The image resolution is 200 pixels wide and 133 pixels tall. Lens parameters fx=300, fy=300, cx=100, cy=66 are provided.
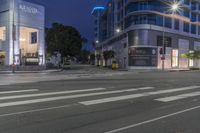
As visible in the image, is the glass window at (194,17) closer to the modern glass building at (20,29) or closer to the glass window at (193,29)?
the glass window at (193,29)

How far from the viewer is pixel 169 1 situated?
2842 inches

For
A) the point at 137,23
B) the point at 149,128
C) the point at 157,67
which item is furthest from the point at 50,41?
the point at 149,128

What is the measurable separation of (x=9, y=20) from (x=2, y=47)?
528 centimetres

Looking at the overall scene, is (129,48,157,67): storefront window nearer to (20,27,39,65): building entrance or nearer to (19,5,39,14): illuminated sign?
(20,27,39,65): building entrance

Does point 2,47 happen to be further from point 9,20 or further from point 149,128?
point 149,128

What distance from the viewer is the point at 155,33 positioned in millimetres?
68375

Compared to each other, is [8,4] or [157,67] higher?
[8,4]

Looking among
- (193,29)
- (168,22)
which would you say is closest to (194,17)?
(193,29)

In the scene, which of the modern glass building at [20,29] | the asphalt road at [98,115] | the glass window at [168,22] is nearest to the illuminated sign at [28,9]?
the modern glass building at [20,29]

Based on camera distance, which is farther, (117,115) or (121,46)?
(121,46)

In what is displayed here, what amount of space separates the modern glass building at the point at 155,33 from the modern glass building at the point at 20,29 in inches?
833

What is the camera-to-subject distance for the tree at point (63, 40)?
65000 millimetres

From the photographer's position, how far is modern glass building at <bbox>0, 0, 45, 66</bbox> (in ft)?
175

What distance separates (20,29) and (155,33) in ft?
98.3
